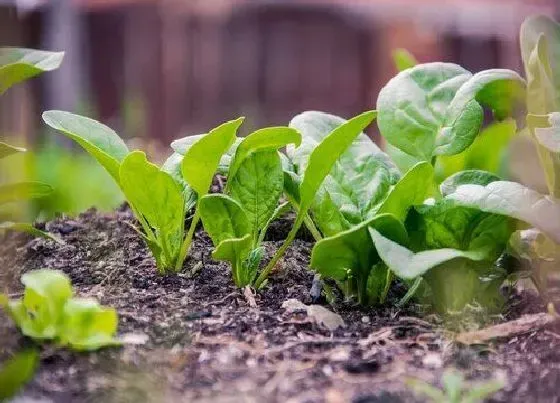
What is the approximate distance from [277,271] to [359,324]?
286 millimetres

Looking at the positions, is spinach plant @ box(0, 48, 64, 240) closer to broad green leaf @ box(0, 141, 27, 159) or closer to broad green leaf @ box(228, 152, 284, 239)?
broad green leaf @ box(0, 141, 27, 159)

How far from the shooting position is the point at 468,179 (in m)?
1.58

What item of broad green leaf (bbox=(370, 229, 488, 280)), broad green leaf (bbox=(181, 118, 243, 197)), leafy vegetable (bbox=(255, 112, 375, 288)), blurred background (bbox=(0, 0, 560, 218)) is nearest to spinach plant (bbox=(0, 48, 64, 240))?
broad green leaf (bbox=(181, 118, 243, 197))

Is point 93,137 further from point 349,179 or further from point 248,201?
point 349,179

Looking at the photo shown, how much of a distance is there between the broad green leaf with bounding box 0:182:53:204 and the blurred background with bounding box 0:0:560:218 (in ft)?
18.9

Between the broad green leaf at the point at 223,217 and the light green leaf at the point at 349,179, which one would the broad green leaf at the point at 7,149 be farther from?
the light green leaf at the point at 349,179

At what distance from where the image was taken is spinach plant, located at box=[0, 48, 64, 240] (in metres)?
1.42

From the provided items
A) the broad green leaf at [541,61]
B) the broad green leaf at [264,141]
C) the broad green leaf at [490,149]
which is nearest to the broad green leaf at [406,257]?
the broad green leaf at [264,141]

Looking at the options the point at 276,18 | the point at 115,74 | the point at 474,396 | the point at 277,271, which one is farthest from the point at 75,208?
the point at 276,18

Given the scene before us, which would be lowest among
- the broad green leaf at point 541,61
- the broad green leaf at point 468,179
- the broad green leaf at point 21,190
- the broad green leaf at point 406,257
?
the broad green leaf at point 406,257

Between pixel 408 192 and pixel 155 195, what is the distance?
0.46 metres

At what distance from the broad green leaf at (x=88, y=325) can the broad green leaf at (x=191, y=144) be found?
393 mm

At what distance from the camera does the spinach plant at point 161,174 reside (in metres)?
1.42

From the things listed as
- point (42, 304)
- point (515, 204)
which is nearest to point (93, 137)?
point (42, 304)
